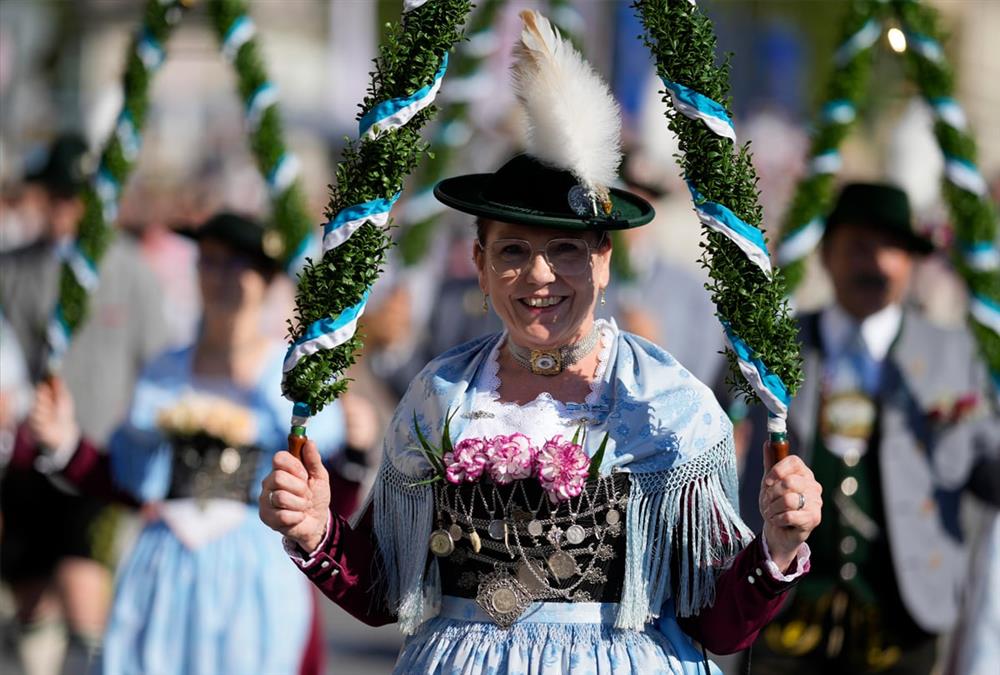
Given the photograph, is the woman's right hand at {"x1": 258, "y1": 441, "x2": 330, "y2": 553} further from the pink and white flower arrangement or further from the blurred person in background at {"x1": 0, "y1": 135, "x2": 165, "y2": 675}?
the blurred person in background at {"x1": 0, "y1": 135, "x2": 165, "y2": 675}

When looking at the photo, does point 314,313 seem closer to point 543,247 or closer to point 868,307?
point 543,247

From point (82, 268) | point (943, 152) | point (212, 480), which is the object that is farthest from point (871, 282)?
point (82, 268)

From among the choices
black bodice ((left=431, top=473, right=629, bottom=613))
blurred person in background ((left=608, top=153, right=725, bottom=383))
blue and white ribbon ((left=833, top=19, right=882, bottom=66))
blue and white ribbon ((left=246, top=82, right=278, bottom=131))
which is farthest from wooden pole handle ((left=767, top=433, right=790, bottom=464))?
blurred person in background ((left=608, top=153, right=725, bottom=383))

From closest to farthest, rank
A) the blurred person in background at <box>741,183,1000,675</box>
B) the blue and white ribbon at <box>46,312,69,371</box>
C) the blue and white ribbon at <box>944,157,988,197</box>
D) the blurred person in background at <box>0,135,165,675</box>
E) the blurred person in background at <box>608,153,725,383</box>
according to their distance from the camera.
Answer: the blurred person in background at <box>741,183,1000,675</box>
the blue and white ribbon at <box>944,157,988,197</box>
the blue and white ribbon at <box>46,312,69,371</box>
the blurred person in background at <box>0,135,165,675</box>
the blurred person in background at <box>608,153,725,383</box>

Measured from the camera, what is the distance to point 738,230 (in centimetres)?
409

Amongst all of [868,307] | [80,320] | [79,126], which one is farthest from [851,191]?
[79,126]

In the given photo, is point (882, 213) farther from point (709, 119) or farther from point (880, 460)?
point (709, 119)

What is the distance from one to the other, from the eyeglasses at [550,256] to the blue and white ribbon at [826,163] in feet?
8.86

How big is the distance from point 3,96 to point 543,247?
739 inches

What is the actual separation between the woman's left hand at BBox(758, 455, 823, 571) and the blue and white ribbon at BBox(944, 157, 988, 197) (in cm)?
290

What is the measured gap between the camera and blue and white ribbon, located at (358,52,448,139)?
4.15 meters

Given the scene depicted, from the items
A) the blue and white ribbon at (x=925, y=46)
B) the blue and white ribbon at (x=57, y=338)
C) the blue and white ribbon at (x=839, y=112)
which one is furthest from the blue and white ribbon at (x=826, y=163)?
the blue and white ribbon at (x=57, y=338)

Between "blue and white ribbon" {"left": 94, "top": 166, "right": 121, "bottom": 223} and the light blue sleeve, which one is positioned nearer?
the light blue sleeve

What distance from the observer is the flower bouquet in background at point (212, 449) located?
668 centimetres
